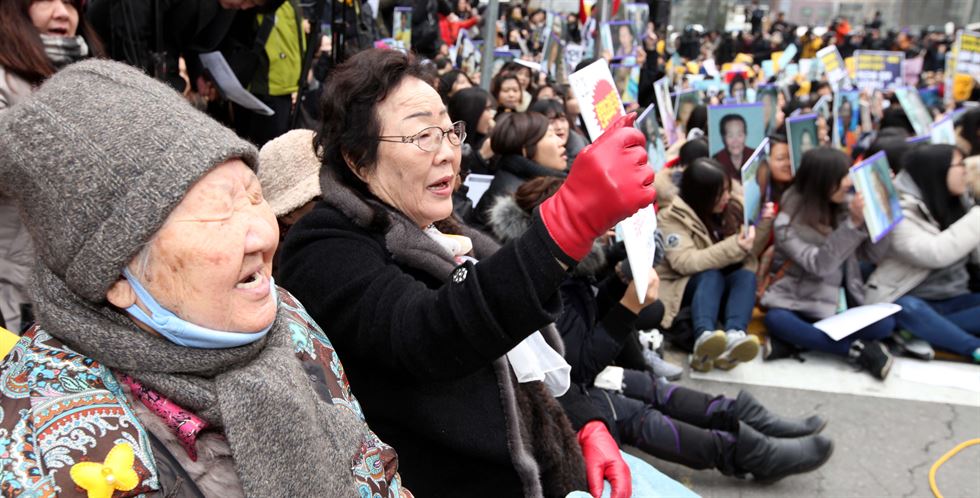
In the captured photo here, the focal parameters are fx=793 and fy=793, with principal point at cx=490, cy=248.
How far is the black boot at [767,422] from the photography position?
10.5ft

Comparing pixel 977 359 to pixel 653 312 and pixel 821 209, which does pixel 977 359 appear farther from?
pixel 653 312

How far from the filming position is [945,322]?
14.8ft

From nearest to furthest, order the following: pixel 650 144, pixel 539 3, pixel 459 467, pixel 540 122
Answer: pixel 459 467, pixel 540 122, pixel 650 144, pixel 539 3

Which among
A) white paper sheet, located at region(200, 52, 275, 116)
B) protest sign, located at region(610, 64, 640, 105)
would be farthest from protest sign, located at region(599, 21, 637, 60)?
white paper sheet, located at region(200, 52, 275, 116)

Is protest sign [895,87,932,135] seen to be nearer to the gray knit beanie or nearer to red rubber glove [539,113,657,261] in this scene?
red rubber glove [539,113,657,261]

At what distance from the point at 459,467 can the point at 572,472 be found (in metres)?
0.38

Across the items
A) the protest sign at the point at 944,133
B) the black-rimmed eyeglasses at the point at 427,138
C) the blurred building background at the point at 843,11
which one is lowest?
the blurred building background at the point at 843,11

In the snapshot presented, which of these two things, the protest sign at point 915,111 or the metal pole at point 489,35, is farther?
the protest sign at point 915,111

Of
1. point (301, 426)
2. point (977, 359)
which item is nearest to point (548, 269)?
point (301, 426)

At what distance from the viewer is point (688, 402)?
3273mm

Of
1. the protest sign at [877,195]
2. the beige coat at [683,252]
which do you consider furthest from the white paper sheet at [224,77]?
the protest sign at [877,195]

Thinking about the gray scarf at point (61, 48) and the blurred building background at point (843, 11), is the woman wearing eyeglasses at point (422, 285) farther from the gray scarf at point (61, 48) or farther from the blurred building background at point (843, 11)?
the blurred building background at point (843, 11)

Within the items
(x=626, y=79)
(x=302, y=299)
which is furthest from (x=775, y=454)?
(x=626, y=79)

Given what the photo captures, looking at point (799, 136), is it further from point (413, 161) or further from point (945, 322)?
point (413, 161)
